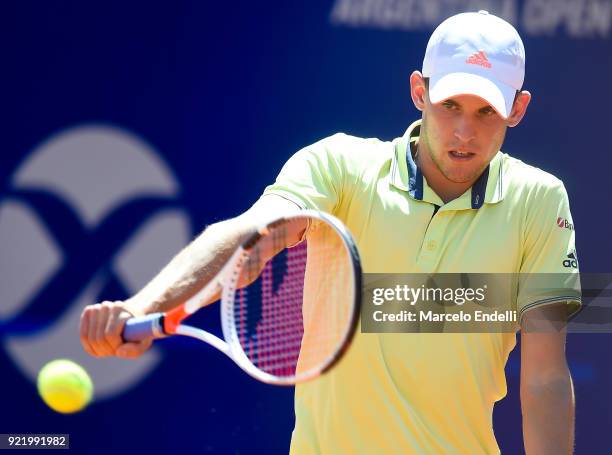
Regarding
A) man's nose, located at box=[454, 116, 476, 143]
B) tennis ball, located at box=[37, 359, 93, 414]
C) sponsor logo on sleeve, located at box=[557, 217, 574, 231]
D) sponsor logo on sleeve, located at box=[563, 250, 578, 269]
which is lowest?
tennis ball, located at box=[37, 359, 93, 414]

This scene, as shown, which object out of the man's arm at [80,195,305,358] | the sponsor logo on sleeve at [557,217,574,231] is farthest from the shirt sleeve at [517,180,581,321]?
the man's arm at [80,195,305,358]

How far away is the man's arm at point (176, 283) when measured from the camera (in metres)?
2.15

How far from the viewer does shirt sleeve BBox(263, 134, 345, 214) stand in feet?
8.54

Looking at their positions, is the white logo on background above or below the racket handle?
above

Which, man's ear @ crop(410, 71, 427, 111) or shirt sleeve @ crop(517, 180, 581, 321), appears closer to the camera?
shirt sleeve @ crop(517, 180, 581, 321)

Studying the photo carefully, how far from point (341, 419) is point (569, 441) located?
52 centimetres

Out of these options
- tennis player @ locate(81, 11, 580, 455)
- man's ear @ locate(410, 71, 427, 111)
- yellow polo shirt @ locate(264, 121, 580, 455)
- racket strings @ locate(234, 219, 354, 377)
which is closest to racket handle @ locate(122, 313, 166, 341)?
racket strings @ locate(234, 219, 354, 377)

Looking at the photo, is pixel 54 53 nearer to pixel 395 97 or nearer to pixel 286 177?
pixel 395 97

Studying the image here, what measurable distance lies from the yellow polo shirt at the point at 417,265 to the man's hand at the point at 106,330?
58 centimetres

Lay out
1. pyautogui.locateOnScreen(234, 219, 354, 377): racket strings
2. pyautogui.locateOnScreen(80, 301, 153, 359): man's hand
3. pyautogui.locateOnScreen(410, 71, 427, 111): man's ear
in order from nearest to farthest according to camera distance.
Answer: pyautogui.locateOnScreen(80, 301, 153, 359): man's hand
pyautogui.locateOnScreen(234, 219, 354, 377): racket strings
pyautogui.locateOnScreen(410, 71, 427, 111): man's ear

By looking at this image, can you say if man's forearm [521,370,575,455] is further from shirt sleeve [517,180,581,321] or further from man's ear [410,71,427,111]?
man's ear [410,71,427,111]

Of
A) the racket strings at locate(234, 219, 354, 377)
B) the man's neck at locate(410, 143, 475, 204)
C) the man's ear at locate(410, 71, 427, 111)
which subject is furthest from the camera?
the man's ear at locate(410, 71, 427, 111)

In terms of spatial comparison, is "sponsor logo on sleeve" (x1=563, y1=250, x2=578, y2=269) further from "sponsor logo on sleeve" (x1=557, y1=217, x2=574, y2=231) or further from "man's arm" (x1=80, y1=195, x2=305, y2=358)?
"man's arm" (x1=80, y1=195, x2=305, y2=358)

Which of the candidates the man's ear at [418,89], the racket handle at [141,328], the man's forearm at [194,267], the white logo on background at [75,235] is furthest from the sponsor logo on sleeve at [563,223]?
the white logo on background at [75,235]
